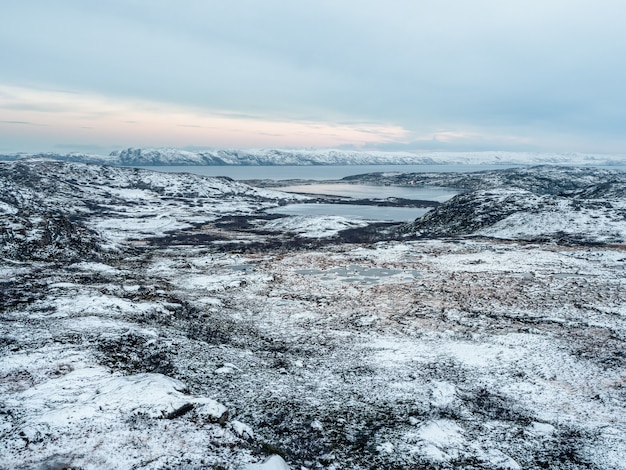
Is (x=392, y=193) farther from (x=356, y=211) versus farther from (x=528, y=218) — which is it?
(x=528, y=218)

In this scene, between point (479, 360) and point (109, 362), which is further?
point (479, 360)

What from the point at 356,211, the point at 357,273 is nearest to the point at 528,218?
the point at 357,273

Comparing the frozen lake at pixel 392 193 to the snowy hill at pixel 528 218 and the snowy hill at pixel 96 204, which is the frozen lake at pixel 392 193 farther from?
the snowy hill at pixel 528 218

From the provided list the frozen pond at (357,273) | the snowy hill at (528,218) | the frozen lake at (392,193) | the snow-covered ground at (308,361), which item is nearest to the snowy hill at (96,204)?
the snow-covered ground at (308,361)

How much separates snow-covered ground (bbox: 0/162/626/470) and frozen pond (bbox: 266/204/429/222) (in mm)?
39163

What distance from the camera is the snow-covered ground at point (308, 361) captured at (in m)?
9.35

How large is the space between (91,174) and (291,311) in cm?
11312

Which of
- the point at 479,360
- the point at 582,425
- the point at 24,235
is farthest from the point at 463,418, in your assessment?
the point at 24,235

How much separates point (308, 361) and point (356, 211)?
6761 centimetres

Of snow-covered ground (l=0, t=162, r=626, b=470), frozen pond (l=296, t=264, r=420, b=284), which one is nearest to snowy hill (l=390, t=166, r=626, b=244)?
snow-covered ground (l=0, t=162, r=626, b=470)

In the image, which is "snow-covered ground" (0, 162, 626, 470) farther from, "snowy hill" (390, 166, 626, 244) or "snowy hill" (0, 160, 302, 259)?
"snowy hill" (390, 166, 626, 244)

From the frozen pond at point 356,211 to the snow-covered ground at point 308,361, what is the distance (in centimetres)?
3916

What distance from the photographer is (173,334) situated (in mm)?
16719

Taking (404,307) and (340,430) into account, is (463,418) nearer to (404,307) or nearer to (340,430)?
(340,430)
